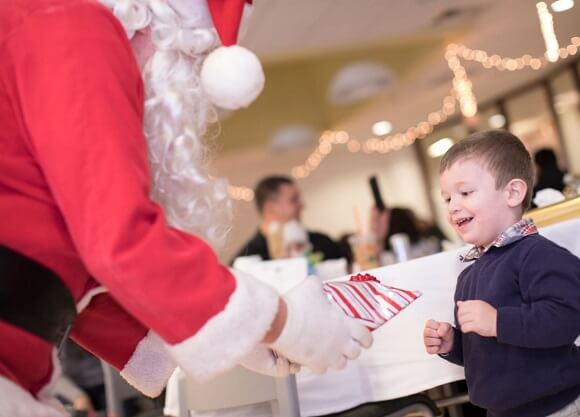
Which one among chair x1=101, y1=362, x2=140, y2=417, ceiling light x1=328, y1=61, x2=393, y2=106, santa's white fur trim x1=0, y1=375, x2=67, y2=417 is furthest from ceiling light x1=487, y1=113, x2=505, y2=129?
santa's white fur trim x1=0, y1=375, x2=67, y2=417

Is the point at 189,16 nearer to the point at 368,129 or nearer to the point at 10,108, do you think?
the point at 10,108

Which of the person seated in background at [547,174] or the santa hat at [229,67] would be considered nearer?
the santa hat at [229,67]

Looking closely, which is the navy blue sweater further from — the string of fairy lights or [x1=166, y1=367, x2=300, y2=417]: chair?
the string of fairy lights

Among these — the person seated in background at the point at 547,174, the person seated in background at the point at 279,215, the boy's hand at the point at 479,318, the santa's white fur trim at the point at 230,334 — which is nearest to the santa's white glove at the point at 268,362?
the santa's white fur trim at the point at 230,334

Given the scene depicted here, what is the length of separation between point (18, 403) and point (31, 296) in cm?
13

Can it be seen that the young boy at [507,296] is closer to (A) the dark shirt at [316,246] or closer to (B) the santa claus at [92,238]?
(B) the santa claus at [92,238]

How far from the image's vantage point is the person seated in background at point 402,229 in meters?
4.65

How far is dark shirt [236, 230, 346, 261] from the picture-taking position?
4219 millimetres

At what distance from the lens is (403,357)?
1870 millimetres

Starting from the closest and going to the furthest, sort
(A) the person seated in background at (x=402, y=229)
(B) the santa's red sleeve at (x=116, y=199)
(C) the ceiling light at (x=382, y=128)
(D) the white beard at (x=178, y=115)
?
(B) the santa's red sleeve at (x=116, y=199), (D) the white beard at (x=178, y=115), (A) the person seated in background at (x=402, y=229), (C) the ceiling light at (x=382, y=128)

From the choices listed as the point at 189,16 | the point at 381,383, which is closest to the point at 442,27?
the point at 381,383

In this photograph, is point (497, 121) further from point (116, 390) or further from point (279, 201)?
point (116, 390)

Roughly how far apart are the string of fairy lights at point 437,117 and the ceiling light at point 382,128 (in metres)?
0.35

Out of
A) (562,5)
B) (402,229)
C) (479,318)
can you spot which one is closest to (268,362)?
(479,318)
